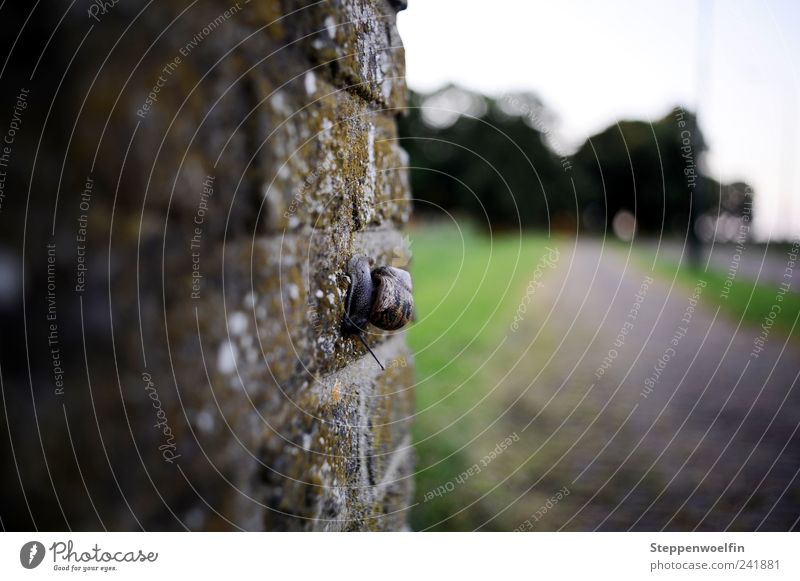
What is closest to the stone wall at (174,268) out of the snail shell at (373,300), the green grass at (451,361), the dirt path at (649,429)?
the snail shell at (373,300)

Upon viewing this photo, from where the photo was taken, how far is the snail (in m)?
0.80

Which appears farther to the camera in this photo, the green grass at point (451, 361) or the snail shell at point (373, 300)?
the green grass at point (451, 361)

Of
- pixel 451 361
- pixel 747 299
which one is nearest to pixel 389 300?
pixel 451 361

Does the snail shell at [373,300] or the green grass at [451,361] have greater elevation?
the snail shell at [373,300]

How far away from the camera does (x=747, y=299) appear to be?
6.40 meters

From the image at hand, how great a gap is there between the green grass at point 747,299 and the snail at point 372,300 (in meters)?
3.57

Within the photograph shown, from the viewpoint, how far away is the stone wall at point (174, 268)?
0.48 metres

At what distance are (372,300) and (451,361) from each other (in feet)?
6.39

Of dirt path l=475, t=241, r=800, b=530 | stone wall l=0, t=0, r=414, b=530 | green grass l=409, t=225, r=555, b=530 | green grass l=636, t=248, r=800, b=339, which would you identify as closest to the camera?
stone wall l=0, t=0, r=414, b=530

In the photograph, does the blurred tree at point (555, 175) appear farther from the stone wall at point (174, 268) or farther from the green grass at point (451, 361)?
the stone wall at point (174, 268)

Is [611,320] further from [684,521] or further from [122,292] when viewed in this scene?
[122,292]

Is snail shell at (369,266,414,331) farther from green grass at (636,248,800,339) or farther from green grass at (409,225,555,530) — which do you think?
green grass at (636,248,800,339)

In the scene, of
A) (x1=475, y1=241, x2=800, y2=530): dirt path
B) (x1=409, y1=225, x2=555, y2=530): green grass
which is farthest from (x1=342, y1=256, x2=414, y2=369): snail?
(x1=475, y1=241, x2=800, y2=530): dirt path

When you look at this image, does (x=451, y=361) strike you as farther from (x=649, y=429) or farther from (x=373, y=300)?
(x=373, y=300)
